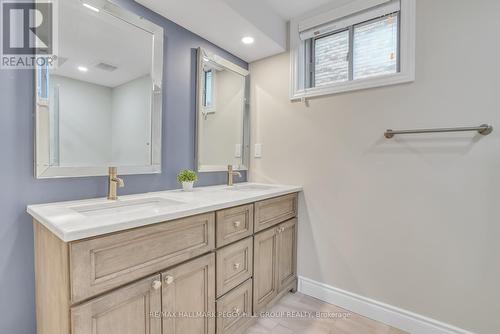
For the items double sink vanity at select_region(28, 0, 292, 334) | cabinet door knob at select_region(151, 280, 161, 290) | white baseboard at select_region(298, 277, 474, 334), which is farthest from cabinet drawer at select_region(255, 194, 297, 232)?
cabinet door knob at select_region(151, 280, 161, 290)

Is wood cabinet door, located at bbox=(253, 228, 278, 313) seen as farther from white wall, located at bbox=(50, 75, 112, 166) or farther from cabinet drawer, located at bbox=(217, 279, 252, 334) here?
white wall, located at bbox=(50, 75, 112, 166)

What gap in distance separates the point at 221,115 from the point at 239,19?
2.49 ft

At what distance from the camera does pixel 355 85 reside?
6.01ft

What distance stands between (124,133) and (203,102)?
2.28 feet

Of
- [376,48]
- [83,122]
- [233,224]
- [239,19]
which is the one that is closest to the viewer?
[83,122]

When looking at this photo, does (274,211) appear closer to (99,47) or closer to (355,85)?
(355,85)

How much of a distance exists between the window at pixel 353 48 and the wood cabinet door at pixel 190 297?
158 centimetres

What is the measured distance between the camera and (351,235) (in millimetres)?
1889

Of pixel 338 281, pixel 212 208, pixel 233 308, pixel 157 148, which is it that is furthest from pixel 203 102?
pixel 338 281

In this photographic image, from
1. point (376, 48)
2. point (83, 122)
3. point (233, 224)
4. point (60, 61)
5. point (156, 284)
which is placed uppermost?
point (376, 48)

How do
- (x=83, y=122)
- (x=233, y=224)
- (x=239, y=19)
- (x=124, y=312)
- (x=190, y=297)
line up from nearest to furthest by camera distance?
1. (x=124, y=312)
2. (x=190, y=297)
3. (x=83, y=122)
4. (x=233, y=224)
5. (x=239, y=19)

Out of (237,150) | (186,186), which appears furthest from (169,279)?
(237,150)

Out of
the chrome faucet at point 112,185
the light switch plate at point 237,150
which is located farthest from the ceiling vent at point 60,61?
the light switch plate at point 237,150

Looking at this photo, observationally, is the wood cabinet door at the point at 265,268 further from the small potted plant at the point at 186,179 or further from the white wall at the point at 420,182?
the small potted plant at the point at 186,179
